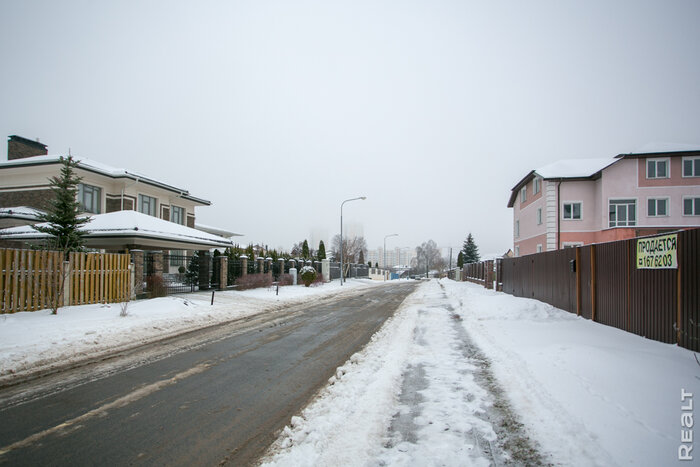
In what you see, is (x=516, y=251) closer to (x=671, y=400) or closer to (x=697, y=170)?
(x=697, y=170)

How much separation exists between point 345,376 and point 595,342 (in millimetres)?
5217

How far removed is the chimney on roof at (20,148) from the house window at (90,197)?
8.47 m

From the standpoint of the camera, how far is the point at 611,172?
2511 cm

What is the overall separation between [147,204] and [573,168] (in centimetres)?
3384

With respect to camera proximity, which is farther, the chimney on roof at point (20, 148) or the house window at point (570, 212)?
the chimney on roof at point (20, 148)

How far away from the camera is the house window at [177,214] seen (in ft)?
108

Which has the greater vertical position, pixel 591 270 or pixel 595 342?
pixel 591 270

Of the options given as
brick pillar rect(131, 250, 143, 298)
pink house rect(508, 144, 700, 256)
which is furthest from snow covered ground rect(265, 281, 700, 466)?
pink house rect(508, 144, 700, 256)

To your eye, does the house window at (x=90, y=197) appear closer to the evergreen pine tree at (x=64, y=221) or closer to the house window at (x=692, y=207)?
the evergreen pine tree at (x=64, y=221)

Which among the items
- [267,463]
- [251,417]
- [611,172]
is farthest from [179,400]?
[611,172]

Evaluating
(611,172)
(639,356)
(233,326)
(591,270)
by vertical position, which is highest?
(611,172)

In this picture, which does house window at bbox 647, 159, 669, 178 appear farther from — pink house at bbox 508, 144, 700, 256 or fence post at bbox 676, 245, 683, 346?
fence post at bbox 676, 245, 683, 346

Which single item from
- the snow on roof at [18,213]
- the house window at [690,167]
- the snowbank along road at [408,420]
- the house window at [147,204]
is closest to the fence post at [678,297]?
the snowbank along road at [408,420]

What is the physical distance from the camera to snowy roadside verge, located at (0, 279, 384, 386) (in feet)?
22.2
